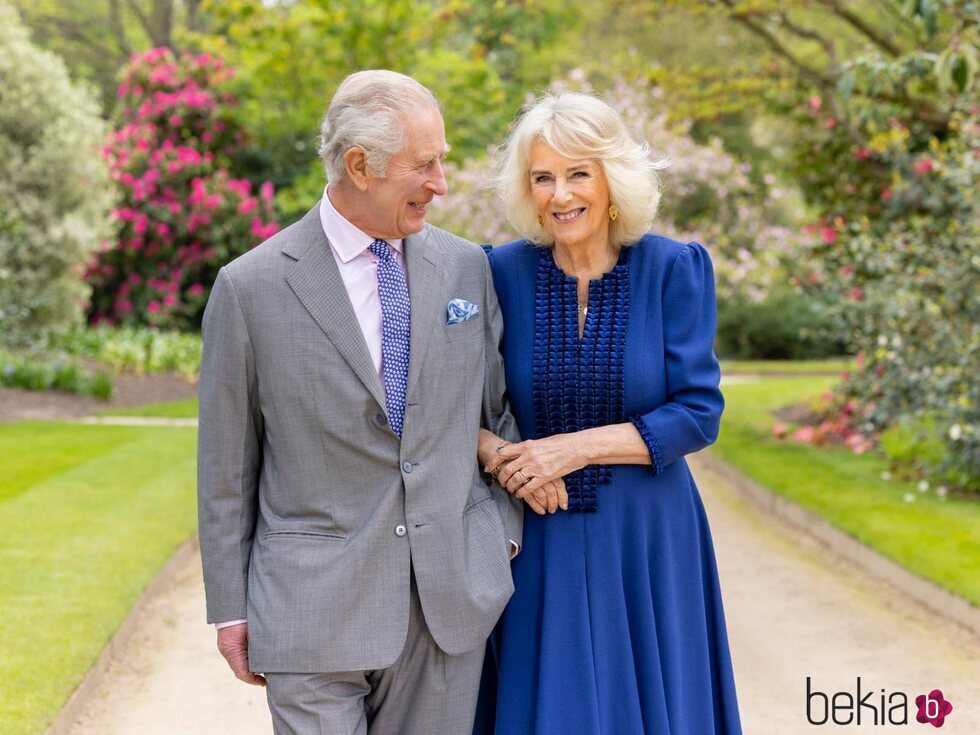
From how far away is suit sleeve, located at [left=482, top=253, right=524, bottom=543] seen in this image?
2.92 meters

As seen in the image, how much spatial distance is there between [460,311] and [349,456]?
1.40 feet

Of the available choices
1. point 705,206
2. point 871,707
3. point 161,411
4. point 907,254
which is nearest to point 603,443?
point 871,707

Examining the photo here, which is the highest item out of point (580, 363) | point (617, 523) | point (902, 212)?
point (902, 212)

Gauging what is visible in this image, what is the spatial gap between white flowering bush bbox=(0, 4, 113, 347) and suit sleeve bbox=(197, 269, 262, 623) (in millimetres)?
11477

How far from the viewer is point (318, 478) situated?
2.61 m

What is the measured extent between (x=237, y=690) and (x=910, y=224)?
704 centimetres

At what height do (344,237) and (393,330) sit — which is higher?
(344,237)

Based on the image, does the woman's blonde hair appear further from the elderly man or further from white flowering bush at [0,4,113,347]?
white flowering bush at [0,4,113,347]

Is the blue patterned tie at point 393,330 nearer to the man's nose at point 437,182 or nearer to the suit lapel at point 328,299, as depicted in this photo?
the suit lapel at point 328,299

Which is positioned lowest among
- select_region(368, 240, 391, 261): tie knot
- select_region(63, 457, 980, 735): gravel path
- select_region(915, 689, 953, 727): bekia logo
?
select_region(63, 457, 980, 735): gravel path

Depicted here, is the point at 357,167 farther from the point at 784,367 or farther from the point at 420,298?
the point at 784,367

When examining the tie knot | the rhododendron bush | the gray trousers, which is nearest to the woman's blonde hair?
the tie knot

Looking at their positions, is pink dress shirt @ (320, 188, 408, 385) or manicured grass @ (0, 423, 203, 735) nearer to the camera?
pink dress shirt @ (320, 188, 408, 385)

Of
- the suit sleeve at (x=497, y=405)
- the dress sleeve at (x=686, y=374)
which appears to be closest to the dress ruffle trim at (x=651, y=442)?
the dress sleeve at (x=686, y=374)
